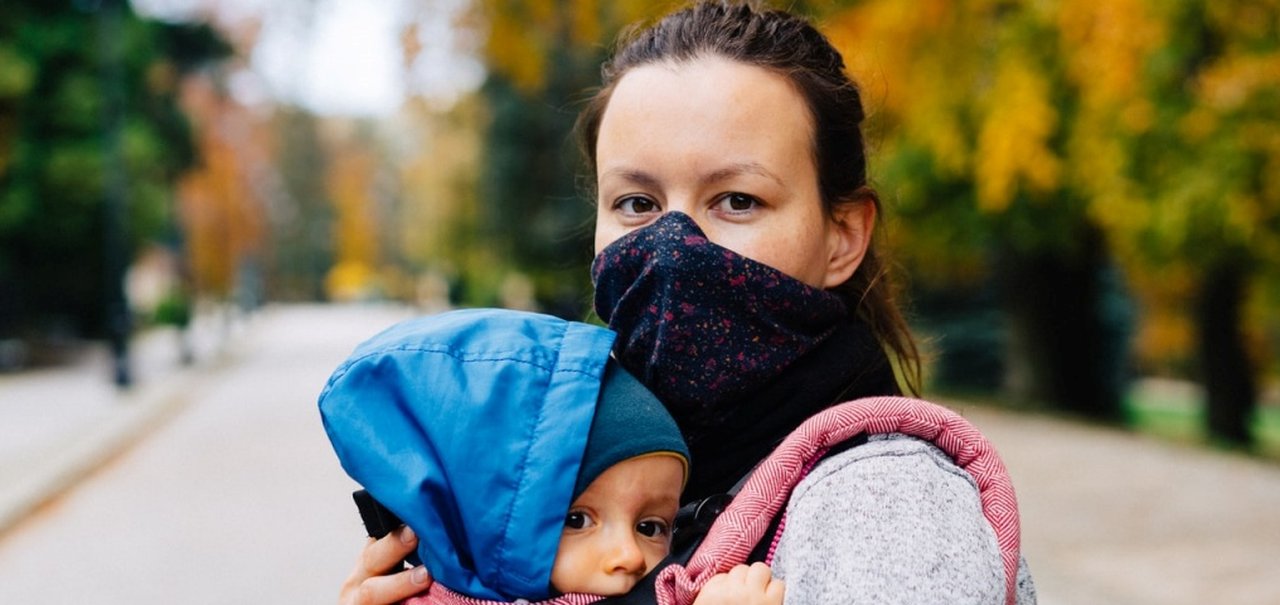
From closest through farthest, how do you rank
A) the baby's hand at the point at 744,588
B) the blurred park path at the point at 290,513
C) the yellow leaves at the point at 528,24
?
1. the baby's hand at the point at 744,588
2. the blurred park path at the point at 290,513
3. the yellow leaves at the point at 528,24

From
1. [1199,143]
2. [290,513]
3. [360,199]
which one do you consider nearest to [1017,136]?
[1199,143]

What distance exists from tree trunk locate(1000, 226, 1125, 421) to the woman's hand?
18.7 metres

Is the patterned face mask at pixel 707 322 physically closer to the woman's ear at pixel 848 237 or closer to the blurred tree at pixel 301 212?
the woman's ear at pixel 848 237

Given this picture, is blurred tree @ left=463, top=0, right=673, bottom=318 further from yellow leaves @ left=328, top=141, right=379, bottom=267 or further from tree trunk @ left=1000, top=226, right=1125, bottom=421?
yellow leaves @ left=328, top=141, right=379, bottom=267

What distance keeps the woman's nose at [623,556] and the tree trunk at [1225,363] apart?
1637cm

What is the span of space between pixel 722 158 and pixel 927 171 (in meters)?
15.8

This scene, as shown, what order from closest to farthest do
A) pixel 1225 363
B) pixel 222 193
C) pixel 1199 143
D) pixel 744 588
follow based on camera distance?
pixel 744 588, pixel 1199 143, pixel 1225 363, pixel 222 193

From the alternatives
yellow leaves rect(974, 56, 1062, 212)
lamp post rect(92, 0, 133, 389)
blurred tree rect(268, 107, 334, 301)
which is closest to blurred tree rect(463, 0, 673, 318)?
lamp post rect(92, 0, 133, 389)

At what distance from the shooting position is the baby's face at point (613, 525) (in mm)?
1519

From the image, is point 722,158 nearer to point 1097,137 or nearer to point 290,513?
point 290,513

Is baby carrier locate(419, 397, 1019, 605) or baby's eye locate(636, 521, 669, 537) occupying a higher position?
baby carrier locate(419, 397, 1019, 605)

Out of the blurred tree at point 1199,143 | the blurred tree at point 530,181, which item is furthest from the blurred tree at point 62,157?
the blurred tree at point 1199,143

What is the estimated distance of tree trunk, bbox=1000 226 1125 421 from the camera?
771 inches

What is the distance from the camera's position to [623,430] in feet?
4.90
